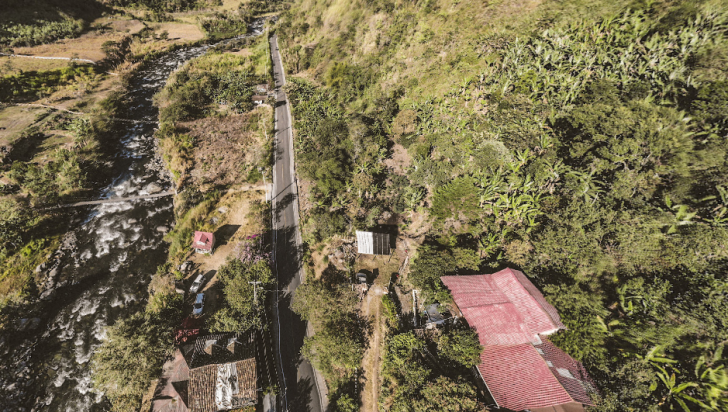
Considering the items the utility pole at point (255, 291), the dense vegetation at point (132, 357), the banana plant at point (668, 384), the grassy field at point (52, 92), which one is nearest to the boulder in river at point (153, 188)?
the grassy field at point (52, 92)

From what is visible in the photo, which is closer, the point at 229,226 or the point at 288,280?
the point at 288,280

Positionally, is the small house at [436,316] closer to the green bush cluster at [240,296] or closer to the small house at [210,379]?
the small house at [210,379]

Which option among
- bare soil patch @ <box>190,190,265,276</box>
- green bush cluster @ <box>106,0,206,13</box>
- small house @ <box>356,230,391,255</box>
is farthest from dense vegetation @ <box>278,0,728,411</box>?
green bush cluster @ <box>106,0,206,13</box>

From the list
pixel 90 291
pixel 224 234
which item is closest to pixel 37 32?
pixel 90 291

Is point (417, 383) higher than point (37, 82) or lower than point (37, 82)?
lower

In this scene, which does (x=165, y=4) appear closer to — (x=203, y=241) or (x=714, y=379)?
(x=203, y=241)
